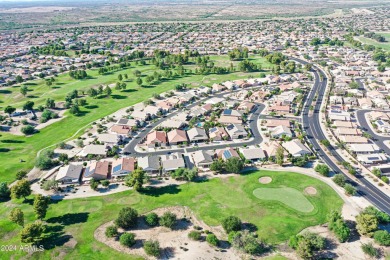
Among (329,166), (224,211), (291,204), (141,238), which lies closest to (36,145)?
(141,238)

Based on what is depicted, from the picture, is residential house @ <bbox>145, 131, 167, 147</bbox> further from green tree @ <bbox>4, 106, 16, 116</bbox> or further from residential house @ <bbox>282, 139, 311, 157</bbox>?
green tree @ <bbox>4, 106, 16, 116</bbox>

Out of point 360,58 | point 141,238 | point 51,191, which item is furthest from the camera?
point 360,58

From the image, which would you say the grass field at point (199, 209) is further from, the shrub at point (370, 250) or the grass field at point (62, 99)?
the grass field at point (62, 99)

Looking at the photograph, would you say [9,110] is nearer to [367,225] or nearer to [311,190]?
[311,190]

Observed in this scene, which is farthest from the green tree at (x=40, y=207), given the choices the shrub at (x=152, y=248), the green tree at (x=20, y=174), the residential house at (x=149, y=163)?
the residential house at (x=149, y=163)

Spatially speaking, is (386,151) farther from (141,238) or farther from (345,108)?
(141,238)

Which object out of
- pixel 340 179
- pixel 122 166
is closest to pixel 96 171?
pixel 122 166
